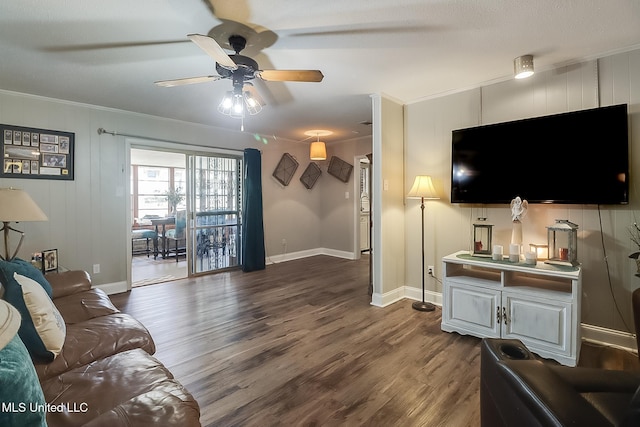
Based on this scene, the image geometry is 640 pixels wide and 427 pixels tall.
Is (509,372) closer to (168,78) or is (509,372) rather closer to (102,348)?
(102,348)

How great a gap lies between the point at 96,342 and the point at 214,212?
3.53 m

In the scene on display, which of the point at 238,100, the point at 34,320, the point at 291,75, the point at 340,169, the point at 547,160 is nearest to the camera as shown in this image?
the point at 34,320

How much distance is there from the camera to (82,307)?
209 cm

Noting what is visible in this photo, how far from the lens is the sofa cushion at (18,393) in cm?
64

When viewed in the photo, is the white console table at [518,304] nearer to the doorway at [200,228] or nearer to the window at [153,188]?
the doorway at [200,228]

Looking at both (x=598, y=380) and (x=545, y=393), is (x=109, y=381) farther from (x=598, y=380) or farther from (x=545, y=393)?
(x=598, y=380)

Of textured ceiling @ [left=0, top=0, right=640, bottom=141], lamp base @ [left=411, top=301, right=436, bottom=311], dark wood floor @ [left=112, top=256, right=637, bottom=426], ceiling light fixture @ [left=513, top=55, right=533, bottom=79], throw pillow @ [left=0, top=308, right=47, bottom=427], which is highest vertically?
textured ceiling @ [left=0, top=0, right=640, bottom=141]

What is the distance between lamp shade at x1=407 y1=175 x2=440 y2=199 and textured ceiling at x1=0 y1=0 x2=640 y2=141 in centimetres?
98

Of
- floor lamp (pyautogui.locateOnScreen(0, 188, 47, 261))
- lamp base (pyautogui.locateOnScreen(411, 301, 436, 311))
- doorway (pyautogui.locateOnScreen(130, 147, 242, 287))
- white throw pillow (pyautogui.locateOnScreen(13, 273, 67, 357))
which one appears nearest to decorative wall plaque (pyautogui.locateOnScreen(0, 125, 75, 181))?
doorway (pyautogui.locateOnScreen(130, 147, 242, 287))

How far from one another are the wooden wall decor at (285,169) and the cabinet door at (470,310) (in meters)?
3.81

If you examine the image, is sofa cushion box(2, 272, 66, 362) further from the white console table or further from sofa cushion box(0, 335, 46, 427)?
the white console table

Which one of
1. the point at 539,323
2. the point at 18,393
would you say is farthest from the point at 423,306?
the point at 18,393

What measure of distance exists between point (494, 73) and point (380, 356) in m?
2.71

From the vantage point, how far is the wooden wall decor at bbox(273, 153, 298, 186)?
19.0ft
